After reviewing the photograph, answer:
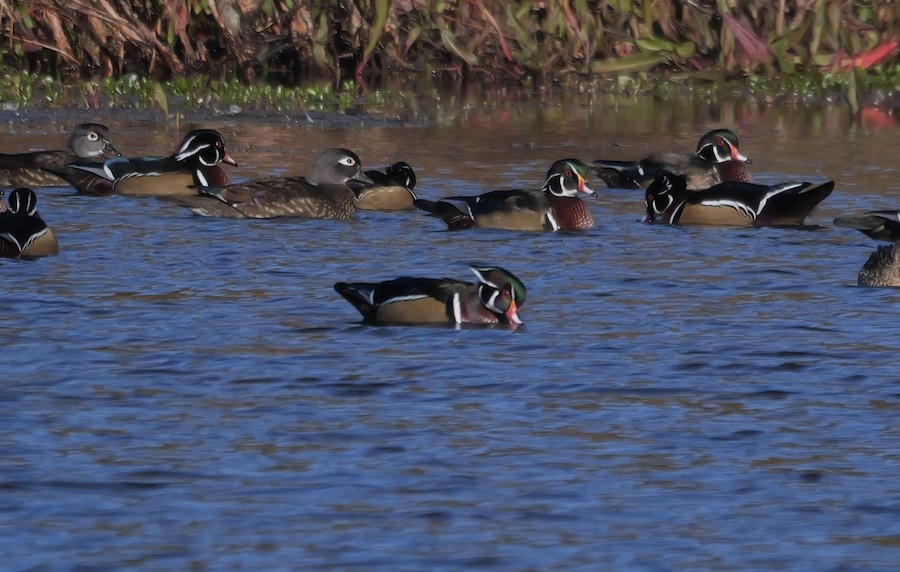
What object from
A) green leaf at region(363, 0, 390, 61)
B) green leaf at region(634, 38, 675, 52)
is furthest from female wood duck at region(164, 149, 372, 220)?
green leaf at region(634, 38, 675, 52)

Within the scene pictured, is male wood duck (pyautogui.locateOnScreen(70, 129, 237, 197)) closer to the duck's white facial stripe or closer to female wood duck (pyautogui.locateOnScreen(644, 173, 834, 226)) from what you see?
the duck's white facial stripe

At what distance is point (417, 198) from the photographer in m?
15.6

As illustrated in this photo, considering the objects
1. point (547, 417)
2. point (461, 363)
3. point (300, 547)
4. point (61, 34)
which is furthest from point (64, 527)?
point (61, 34)

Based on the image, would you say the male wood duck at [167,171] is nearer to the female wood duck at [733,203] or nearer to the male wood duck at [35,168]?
the male wood duck at [35,168]

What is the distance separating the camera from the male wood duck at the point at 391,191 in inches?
614

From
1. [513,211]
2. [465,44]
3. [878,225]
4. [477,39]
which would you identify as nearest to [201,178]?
[513,211]

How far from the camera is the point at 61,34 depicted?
23.9 meters

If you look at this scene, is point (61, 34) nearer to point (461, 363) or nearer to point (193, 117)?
point (193, 117)

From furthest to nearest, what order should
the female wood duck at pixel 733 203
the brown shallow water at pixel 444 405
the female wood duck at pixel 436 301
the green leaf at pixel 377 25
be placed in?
the green leaf at pixel 377 25 → the female wood duck at pixel 733 203 → the female wood duck at pixel 436 301 → the brown shallow water at pixel 444 405

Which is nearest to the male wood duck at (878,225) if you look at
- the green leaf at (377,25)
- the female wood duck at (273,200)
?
the female wood duck at (273,200)

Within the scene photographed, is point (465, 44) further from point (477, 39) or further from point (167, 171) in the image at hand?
point (167, 171)

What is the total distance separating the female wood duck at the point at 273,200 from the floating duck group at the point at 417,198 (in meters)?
0.01

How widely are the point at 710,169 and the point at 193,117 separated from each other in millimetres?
7129

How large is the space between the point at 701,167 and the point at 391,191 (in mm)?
3177
